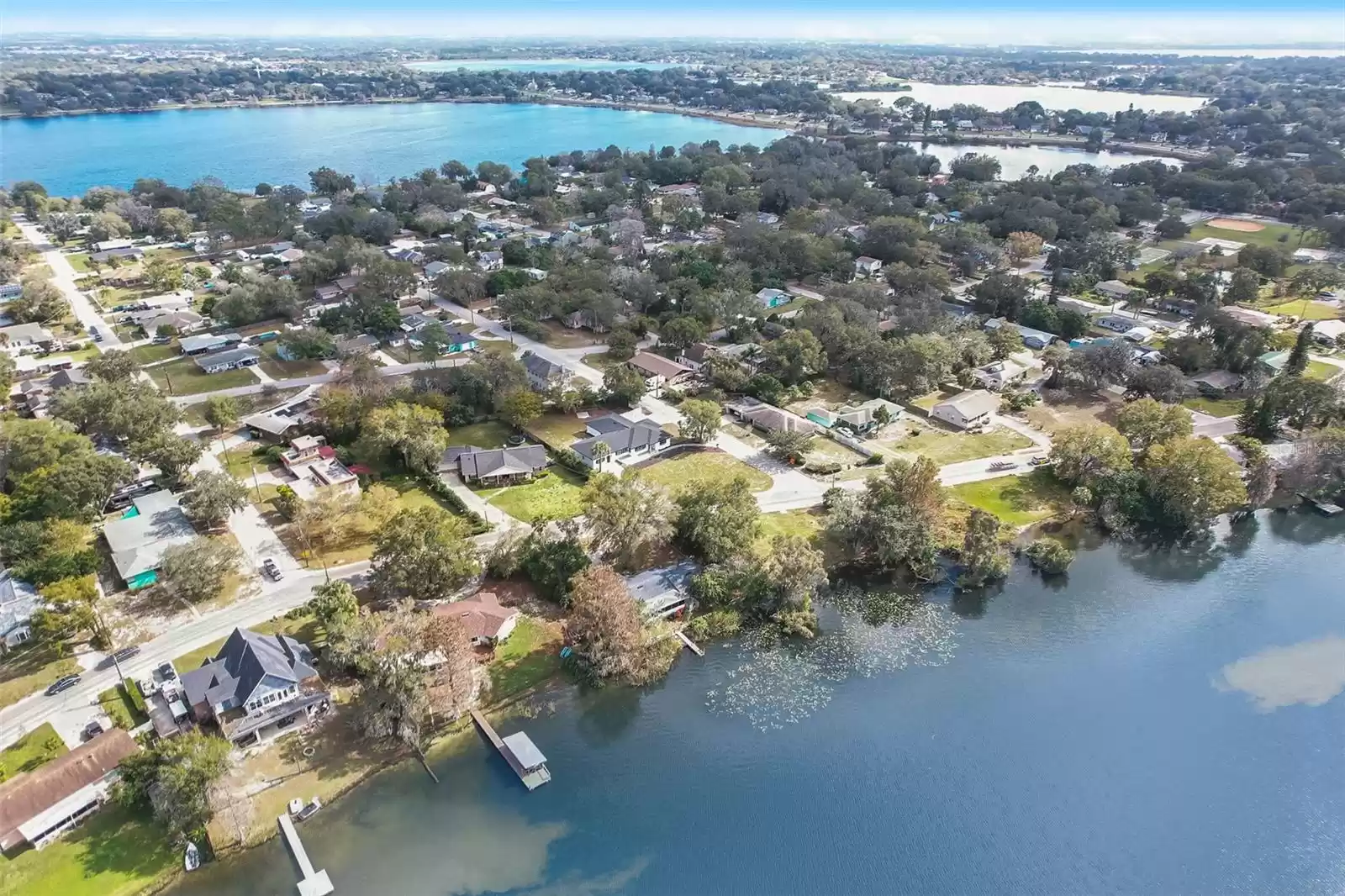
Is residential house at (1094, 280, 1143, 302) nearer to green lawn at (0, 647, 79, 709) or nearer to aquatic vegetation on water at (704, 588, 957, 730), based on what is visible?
aquatic vegetation on water at (704, 588, 957, 730)

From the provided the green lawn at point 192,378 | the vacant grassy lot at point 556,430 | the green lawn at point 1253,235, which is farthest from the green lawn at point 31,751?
Answer: the green lawn at point 1253,235

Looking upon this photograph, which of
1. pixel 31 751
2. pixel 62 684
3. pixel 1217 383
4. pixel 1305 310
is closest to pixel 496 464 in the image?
pixel 62 684

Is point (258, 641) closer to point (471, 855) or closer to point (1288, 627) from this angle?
point (471, 855)

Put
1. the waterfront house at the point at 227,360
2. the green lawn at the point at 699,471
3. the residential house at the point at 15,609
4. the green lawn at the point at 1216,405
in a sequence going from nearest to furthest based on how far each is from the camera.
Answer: the residential house at the point at 15,609 → the green lawn at the point at 699,471 → the green lawn at the point at 1216,405 → the waterfront house at the point at 227,360

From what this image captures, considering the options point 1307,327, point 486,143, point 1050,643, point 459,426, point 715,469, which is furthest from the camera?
point 486,143

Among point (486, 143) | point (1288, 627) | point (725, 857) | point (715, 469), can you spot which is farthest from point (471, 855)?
point (486, 143)

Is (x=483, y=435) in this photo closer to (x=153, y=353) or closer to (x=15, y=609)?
(x=15, y=609)

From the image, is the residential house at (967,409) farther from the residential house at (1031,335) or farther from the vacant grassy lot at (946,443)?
the residential house at (1031,335)
